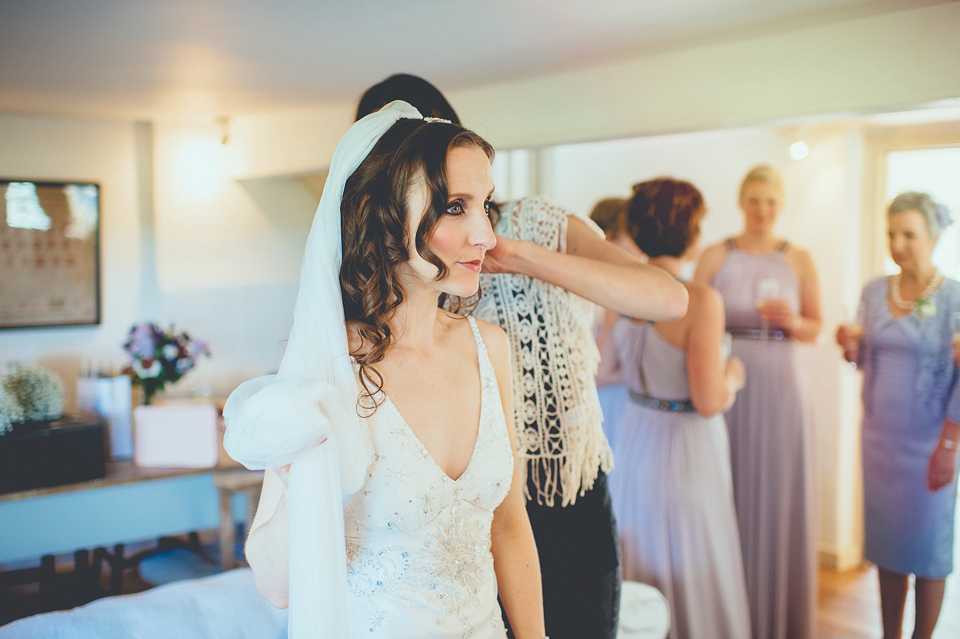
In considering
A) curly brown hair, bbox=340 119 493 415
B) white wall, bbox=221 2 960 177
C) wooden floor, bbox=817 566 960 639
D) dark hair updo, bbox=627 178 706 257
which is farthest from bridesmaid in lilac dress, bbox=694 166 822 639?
curly brown hair, bbox=340 119 493 415

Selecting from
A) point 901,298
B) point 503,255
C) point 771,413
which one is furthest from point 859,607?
point 503,255

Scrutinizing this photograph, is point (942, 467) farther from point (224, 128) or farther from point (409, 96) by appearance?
point (224, 128)

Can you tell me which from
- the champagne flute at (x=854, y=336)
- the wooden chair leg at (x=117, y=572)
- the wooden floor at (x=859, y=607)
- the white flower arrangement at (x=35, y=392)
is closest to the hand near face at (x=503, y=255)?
the champagne flute at (x=854, y=336)

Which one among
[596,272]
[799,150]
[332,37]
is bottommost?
[596,272]

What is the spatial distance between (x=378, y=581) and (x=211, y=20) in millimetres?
1969

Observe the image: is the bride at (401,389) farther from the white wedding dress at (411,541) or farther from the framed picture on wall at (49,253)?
the framed picture on wall at (49,253)

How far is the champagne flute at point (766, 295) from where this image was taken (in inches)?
134

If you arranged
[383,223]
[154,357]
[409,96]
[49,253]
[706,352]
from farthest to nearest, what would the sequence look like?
[49,253]
[154,357]
[706,352]
[409,96]
[383,223]

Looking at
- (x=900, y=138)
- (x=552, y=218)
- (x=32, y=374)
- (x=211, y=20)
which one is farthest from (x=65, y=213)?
→ (x=900, y=138)

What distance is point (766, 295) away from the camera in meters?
3.43

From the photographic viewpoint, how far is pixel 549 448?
1674 millimetres

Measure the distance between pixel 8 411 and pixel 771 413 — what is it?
3.42 m

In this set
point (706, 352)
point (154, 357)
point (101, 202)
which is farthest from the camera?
point (101, 202)

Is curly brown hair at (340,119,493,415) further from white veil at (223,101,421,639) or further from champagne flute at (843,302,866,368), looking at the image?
champagne flute at (843,302,866,368)
